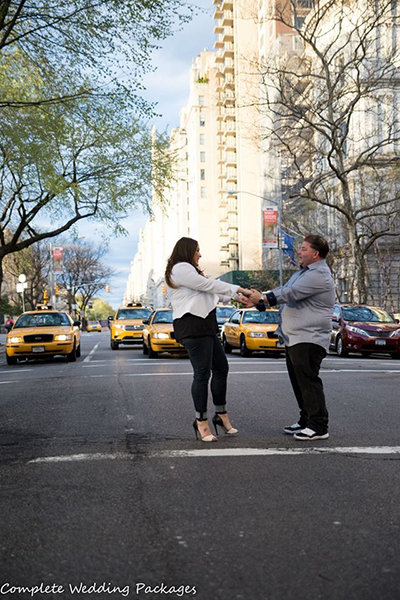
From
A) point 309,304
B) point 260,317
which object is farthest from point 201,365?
point 260,317

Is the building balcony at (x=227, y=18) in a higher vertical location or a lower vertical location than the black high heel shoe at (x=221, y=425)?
higher

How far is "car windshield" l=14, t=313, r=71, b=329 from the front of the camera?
21.3m

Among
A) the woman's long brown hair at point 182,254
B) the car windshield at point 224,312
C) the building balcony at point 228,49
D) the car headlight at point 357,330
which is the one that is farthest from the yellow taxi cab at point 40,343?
the building balcony at point 228,49

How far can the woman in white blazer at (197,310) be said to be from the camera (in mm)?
6641

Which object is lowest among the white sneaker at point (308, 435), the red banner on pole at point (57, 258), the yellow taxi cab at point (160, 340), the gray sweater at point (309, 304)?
the white sneaker at point (308, 435)

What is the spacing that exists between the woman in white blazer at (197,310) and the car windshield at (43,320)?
1492cm

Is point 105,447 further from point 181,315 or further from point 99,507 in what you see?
point 99,507

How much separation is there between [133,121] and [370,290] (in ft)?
72.4

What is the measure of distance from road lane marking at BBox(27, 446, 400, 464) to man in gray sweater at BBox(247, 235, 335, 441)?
1.49ft

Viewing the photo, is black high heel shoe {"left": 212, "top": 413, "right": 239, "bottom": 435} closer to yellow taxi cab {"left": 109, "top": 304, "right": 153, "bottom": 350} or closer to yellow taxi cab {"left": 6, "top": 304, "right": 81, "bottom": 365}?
yellow taxi cab {"left": 6, "top": 304, "right": 81, "bottom": 365}

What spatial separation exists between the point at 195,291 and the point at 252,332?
14994 mm

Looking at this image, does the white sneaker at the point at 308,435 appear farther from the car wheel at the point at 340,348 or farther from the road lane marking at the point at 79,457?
the car wheel at the point at 340,348

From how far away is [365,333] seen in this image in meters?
21.5

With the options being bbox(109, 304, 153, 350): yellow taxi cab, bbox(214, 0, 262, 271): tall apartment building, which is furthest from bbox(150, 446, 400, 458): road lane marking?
bbox(214, 0, 262, 271): tall apartment building
